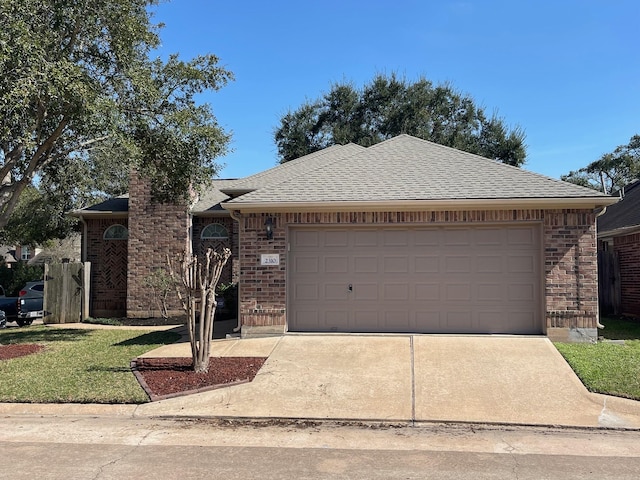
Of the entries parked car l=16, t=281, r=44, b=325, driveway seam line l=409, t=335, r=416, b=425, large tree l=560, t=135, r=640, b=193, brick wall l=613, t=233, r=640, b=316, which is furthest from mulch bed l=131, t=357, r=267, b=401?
large tree l=560, t=135, r=640, b=193

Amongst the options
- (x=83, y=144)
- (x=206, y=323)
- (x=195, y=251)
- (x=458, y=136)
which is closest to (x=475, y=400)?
(x=206, y=323)

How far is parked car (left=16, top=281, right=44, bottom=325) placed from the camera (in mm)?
17344

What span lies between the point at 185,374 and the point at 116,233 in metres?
10.6

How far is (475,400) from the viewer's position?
22.8ft

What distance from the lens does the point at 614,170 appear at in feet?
143

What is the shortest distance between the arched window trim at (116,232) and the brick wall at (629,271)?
1524 cm

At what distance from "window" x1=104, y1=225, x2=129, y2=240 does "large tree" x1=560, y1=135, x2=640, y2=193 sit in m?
36.8

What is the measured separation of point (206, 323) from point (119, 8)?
7.14 metres

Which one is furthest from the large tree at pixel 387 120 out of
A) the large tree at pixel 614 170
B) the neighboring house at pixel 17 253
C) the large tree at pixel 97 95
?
the neighboring house at pixel 17 253

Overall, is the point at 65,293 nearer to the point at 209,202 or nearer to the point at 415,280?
the point at 209,202

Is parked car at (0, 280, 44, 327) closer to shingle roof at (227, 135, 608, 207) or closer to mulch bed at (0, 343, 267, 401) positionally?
mulch bed at (0, 343, 267, 401)

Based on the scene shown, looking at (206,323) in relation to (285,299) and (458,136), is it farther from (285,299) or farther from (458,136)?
(458,136)

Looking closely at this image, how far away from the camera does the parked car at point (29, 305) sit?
17344 mm

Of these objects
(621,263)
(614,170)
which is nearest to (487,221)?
(621,263)
